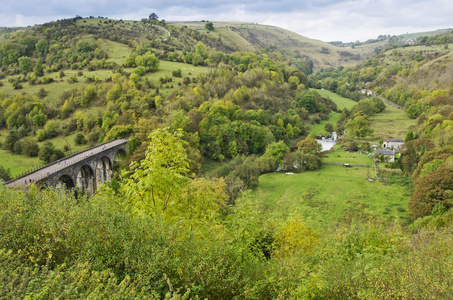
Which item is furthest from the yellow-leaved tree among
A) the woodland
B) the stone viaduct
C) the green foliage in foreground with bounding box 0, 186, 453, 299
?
the stone viaduct

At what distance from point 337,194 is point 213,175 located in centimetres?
2221

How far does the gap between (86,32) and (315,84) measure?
120 metres

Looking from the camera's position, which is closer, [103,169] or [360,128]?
[103,169]

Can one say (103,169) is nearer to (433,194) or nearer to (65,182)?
(65,182)

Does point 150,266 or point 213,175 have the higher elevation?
point 150,266

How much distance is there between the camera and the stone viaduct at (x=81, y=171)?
1222 inches

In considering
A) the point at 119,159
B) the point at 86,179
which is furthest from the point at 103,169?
the point at 86,179

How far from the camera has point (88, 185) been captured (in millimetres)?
40500

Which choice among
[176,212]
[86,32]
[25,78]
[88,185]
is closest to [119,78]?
[25,78]

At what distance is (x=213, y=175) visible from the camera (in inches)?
1865

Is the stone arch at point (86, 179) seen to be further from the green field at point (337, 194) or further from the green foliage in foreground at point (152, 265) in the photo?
the green foliage in foreground at point (152, 265)

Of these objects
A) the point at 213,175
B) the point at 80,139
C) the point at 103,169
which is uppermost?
the point at 80,139

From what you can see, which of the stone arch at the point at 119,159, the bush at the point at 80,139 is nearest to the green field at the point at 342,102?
the stone arch at the point at 119,159

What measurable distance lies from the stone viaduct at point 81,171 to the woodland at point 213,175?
3.29 metres
